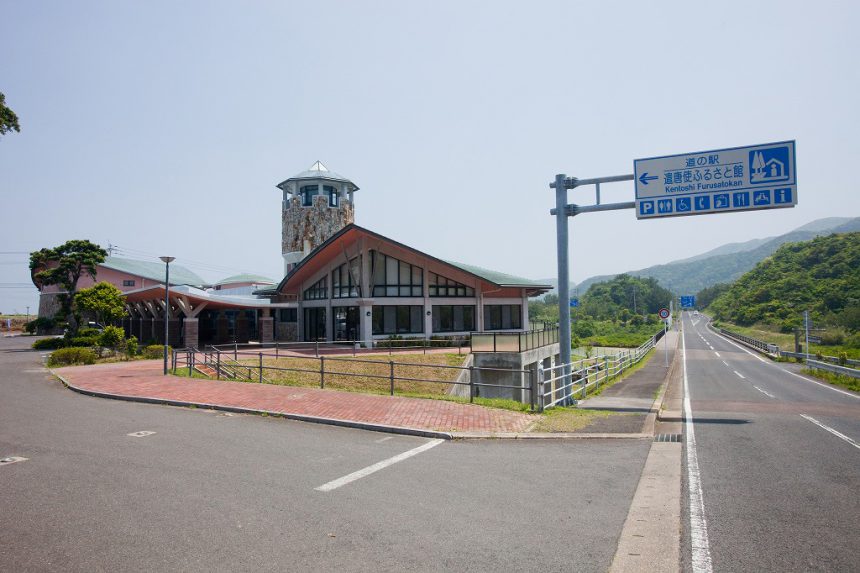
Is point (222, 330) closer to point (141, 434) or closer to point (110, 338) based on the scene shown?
point (110, 338)

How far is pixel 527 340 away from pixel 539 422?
1404cm

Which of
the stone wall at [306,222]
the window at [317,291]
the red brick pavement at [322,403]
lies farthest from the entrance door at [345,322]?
the red brick pavement at [322,403]

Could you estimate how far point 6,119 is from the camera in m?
15.3

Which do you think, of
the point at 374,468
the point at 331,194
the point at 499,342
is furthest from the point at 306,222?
the point at 374,468

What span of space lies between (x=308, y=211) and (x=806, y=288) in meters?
85.8

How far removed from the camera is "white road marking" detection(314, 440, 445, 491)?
6.68 m

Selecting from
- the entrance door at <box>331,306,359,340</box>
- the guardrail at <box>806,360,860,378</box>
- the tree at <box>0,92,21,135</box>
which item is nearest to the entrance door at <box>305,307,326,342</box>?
the entrance door at <box>331,306,359,340</box>

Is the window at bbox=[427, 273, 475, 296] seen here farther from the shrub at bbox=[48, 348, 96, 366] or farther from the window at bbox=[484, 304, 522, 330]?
the shrub at bbox=[48, 348, 96, 366]

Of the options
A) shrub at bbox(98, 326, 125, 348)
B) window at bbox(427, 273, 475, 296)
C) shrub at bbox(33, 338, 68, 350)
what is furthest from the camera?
shrub at bbox(33, 338, 68, 350)

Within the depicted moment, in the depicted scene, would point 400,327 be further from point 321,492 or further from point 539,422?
point 321,492

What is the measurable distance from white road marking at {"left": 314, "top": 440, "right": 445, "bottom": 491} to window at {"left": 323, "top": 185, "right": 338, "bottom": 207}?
38854 millimetres

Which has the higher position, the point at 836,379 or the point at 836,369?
the point at 836,369

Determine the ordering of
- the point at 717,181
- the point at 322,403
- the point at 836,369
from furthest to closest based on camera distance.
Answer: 1. the point at 836,369
2. the point at 717,181
3. the point at 322,403

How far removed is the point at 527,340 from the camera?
24656 mm
